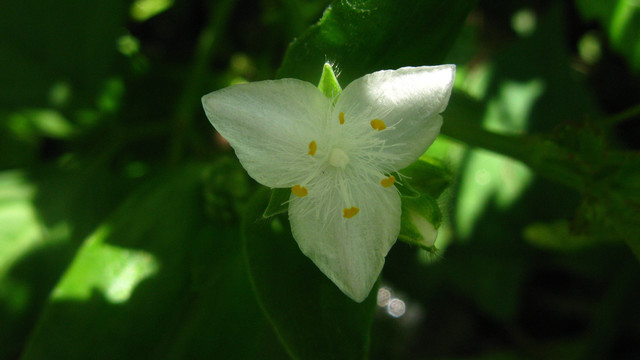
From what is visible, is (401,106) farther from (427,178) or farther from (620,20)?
(620,20)

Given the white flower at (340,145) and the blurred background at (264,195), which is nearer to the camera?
the white flower at (340,145)

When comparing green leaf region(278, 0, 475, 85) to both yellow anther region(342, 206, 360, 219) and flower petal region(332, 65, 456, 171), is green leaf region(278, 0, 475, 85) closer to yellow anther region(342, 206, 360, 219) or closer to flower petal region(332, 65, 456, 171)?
flower petal region(332, 65, 456, 171)

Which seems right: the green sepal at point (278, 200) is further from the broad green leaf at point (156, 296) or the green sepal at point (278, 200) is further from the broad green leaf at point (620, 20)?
the broad green leaf at point (620, 20)

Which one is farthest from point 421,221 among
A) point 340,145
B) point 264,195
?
point 264,195

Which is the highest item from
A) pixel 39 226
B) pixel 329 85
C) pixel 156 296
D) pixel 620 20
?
pixel 620 20

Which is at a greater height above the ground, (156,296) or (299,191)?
(299,191)

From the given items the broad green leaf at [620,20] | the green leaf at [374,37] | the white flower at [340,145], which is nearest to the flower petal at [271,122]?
the white flower at [340,145]
